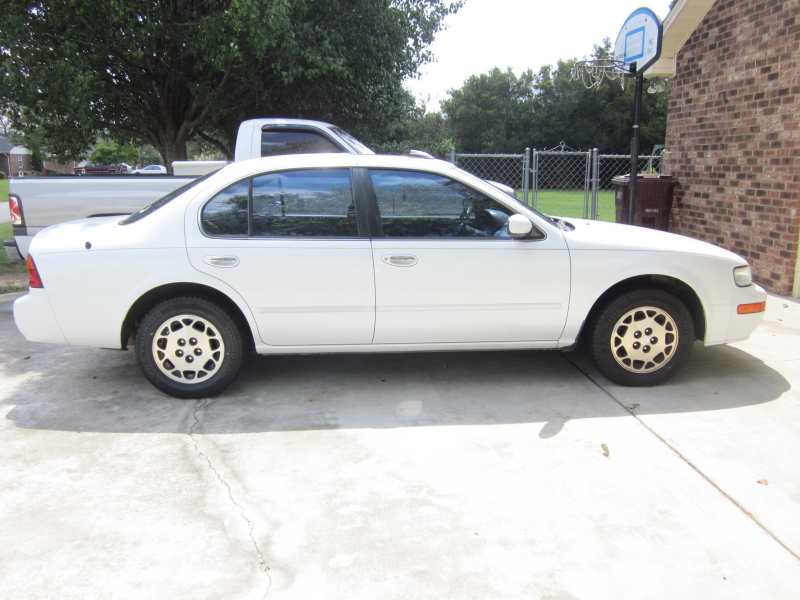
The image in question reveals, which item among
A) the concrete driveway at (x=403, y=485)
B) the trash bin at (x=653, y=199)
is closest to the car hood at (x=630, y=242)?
the concrete driveway at (x=403, y=485)

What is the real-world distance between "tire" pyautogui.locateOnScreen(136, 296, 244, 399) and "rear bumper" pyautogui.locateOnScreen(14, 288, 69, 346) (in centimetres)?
54

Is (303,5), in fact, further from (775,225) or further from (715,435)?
(715,435)

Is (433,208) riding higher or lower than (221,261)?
higher

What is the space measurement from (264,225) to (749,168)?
21.3 feet

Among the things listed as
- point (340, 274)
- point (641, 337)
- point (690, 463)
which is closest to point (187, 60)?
point (340, 274)

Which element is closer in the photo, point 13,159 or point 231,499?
point 231,499

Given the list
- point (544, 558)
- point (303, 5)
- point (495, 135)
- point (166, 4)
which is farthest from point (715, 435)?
point (495, 135)

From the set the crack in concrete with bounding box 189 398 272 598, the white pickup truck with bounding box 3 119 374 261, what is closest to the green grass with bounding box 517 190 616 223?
the white pickup truck with bounding box 3 119 374 261

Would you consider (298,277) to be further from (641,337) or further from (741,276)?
(741,276)

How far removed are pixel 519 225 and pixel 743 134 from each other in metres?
5.48

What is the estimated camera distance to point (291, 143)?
7660 millimetres

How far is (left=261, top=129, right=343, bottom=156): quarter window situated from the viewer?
7.64m

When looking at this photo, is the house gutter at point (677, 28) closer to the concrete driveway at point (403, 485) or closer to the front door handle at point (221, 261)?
the concrete driveway at point (403, 485)

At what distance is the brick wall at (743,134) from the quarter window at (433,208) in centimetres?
468
